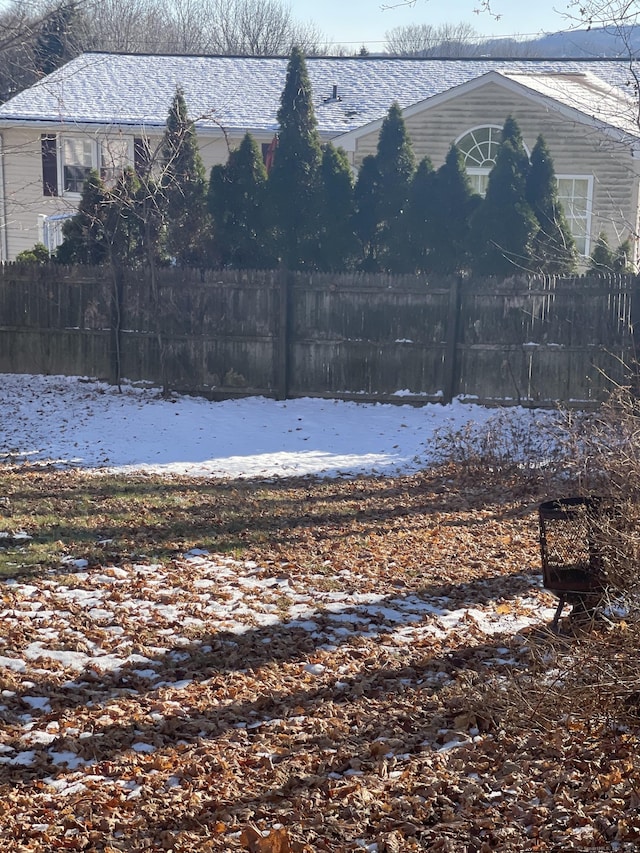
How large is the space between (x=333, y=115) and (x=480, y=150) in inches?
183

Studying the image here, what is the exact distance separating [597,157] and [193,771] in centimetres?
1934

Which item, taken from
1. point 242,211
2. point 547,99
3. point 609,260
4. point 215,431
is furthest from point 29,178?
point 609,260

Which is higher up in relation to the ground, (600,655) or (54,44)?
(54,44)

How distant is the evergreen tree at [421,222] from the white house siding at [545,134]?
558 centimetres

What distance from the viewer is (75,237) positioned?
1784 cm

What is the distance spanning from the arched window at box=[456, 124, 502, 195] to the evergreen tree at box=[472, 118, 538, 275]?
569 cm

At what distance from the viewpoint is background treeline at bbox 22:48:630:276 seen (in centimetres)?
1589

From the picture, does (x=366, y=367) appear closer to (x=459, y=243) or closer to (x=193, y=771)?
(x=459, y=243)

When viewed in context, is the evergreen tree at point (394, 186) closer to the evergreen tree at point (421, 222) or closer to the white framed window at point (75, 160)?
the evergreen tree at point (421, 222)

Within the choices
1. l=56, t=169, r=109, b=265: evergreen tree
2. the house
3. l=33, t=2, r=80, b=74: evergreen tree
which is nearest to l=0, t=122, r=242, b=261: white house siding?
the house

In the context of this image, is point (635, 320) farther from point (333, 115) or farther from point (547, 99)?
point (333, 115)

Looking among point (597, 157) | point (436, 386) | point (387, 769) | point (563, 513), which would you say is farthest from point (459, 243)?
point (387, 769)

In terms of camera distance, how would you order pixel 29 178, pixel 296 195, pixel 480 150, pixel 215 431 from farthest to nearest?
pixel 29 178 < pixel 480 150 < pixel 296 195 < pixel 215 431

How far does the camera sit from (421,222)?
16.1 metres
